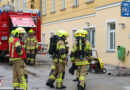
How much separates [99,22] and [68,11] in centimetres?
610

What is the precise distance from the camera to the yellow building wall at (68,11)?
2070cm

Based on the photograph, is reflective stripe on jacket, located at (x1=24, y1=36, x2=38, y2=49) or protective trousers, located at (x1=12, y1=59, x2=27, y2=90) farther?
reflective stripe on jacket, located at (x1=24, y1=36, x2=38, y2=49)

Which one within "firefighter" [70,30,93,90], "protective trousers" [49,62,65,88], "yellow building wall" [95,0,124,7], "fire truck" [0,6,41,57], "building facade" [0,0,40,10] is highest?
"building facade" [0,0,40,10]

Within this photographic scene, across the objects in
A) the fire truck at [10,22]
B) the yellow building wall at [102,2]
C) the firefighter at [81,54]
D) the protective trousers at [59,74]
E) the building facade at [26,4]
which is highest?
the building facade at [26,4]

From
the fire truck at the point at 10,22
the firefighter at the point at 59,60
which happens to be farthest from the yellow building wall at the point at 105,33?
the firefighter at the point at 59,60

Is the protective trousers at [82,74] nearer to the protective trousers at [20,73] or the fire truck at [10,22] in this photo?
the protective trousers at [20,73]

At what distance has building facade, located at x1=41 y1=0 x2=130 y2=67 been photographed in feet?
52.9

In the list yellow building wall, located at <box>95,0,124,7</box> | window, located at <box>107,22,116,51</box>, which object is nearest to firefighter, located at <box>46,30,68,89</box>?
yellow building wall, located at <box>95,0,124,7</box>

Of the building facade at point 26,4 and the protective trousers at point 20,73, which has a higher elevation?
the building facade at point 26,4

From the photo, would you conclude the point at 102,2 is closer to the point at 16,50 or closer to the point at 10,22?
the point at 10,22

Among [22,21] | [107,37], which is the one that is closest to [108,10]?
[107,37]

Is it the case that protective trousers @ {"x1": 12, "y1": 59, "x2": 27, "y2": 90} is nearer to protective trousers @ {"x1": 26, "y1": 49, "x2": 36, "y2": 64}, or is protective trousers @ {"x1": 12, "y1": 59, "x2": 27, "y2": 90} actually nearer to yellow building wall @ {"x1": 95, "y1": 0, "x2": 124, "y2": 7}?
protective trousers @ {"x1": 26, "y1": 49, "x2": 36, "y2": 64}

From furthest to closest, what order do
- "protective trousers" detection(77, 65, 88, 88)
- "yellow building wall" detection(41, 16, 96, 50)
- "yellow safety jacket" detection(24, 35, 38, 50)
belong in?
1. "yellow building wall" detection(41, 16, 96, 50)
2. "yellow safety jacket" detection(24, 35, 38, 50)
3. "protective trousers" detection(77, 65, 88, 88)

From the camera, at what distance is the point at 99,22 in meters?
18.2
